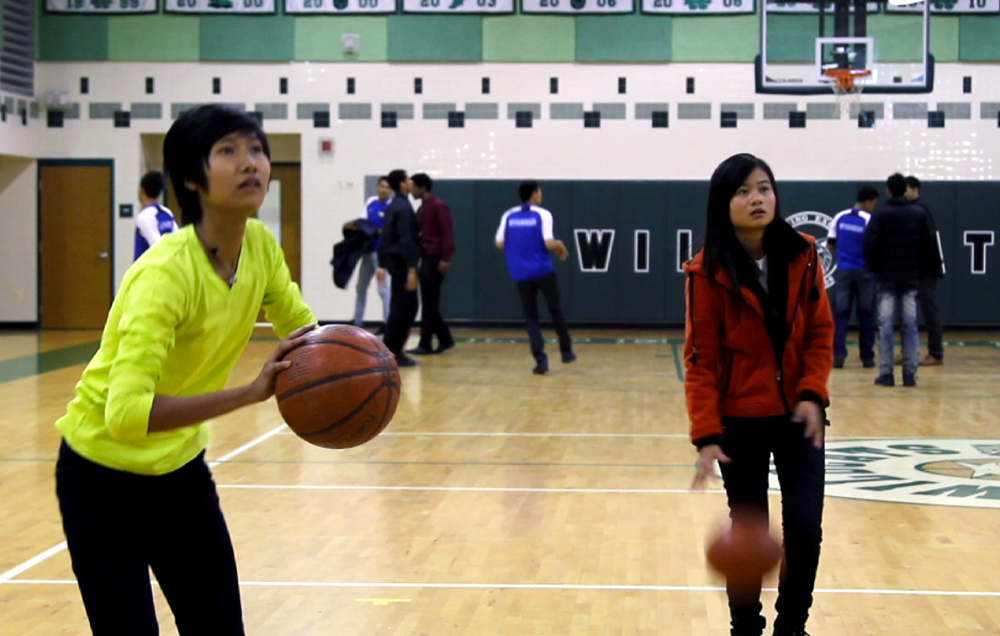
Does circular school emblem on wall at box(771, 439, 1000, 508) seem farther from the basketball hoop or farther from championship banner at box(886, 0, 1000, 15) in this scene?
championship banner at box(886, 0, 1000, 15)

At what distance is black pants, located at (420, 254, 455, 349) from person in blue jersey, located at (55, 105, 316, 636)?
421 inches

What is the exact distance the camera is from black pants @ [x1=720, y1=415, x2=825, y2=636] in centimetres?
373

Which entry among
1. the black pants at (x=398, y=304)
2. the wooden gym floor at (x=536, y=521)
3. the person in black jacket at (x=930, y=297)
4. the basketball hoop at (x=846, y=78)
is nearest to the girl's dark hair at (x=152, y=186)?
the wooden gym floor at (x=536, y=521)

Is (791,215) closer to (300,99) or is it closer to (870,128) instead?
(870,128)

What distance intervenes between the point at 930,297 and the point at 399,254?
202 inches

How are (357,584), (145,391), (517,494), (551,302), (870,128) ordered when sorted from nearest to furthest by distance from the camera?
1. (145,391)
2. (357,584)
3. (517,494)
4. (551,302)
5. (870,128)

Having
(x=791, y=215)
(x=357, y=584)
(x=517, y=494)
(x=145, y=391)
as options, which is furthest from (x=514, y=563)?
(x=791, y=215)

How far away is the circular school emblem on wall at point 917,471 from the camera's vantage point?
21.9 feet

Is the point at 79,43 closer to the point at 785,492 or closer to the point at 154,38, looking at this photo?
the point at 154,38

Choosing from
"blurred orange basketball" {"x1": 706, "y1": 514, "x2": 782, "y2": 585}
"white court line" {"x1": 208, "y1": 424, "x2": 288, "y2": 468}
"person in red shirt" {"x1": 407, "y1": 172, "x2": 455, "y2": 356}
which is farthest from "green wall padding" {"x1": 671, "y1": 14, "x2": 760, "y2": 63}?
"blurred orange basketball" {"x1": 706, "y1": 514, "x2": 782, "y2": 585}

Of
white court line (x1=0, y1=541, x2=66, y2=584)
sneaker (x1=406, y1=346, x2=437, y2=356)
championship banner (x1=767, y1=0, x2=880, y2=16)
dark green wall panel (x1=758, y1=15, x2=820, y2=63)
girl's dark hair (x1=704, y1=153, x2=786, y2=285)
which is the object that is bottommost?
white court line (x1=0, y1=541, x2=66, y2=584)

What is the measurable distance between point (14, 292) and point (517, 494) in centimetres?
1321

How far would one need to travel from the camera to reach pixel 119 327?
2562 mm

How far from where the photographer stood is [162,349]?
2.53 meters
